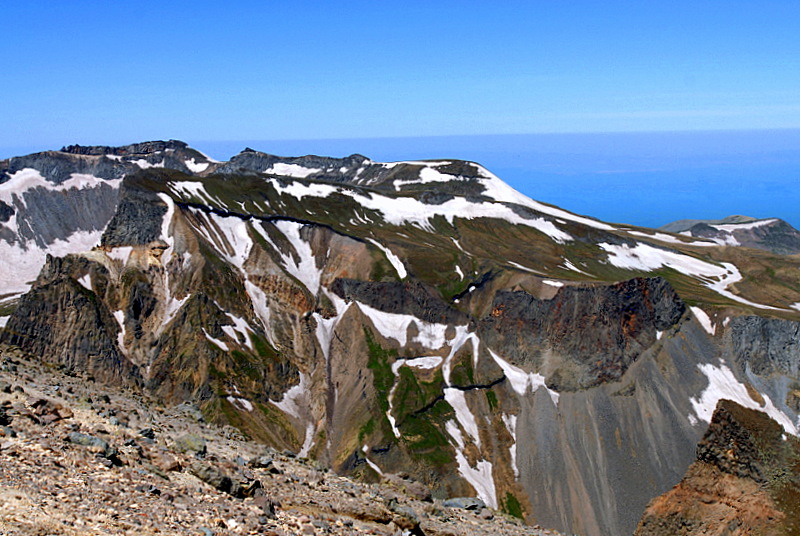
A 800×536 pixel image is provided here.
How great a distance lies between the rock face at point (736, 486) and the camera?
2900 centimetres

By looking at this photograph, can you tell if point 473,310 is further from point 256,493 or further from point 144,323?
point 256,493

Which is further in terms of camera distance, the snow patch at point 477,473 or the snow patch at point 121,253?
the snow patch at point 121,253

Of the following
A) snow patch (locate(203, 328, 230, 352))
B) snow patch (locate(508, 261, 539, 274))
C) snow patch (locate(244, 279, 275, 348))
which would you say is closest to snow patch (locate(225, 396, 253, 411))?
snow patch (locate(203, 328, 230, 352))

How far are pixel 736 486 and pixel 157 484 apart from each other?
76.1ft

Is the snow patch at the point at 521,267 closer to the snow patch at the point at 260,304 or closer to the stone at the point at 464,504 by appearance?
the snow patch at the point at 260,304

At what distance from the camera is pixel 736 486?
100 feet

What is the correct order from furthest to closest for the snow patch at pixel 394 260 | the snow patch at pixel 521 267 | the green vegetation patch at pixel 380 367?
the snow patch at pixel 521 267 → the snow patch at pixel 394 260 → the green vegetation patch at pixel 380 367

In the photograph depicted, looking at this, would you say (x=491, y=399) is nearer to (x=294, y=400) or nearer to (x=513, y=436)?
(x=513, y=436)

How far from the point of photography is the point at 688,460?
11606cm

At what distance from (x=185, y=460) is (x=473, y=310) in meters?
119

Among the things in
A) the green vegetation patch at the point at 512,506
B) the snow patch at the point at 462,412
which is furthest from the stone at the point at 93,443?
the snow patch at the point at 462,412

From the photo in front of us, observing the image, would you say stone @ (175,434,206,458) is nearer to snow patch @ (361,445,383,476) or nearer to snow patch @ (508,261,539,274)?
snow patch @ (361,445,383,476)

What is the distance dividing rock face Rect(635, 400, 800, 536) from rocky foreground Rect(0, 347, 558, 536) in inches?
257

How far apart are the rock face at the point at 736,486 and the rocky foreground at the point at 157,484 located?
257 inches
